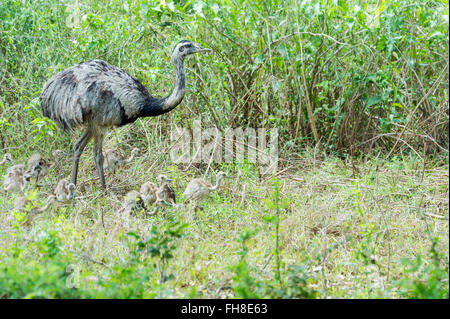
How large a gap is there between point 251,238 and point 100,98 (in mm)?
2278

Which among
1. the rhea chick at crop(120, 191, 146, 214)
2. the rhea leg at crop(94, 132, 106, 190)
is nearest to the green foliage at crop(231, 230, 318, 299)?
the rhea chick at crop(120, 191, 146, 214)

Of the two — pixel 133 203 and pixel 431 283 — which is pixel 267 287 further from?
pixel 133 203

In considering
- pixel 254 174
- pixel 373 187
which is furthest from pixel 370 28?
pixel 254 174

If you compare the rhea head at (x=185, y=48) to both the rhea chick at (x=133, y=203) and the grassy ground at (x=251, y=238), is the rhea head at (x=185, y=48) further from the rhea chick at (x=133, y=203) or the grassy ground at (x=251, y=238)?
the rhea chick at (x=133, y=203)

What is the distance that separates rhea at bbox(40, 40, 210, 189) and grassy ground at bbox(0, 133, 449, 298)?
2.20ft

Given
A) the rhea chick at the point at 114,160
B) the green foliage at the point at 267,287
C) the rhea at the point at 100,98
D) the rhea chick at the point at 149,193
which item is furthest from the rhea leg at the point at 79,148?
the green foliage at the point at 267,287

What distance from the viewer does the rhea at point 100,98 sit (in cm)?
590

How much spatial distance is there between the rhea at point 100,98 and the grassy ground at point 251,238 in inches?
26.4

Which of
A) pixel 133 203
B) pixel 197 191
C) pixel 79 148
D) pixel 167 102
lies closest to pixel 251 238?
pixel 197 191

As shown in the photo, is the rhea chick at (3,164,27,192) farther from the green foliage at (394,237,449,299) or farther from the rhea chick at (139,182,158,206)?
the green foliage at (394,237,449,299)

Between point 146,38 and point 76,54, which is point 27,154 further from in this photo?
point 146,38

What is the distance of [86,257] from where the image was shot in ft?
12.8

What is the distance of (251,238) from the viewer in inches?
181

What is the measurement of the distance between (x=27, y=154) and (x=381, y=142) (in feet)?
13.3
